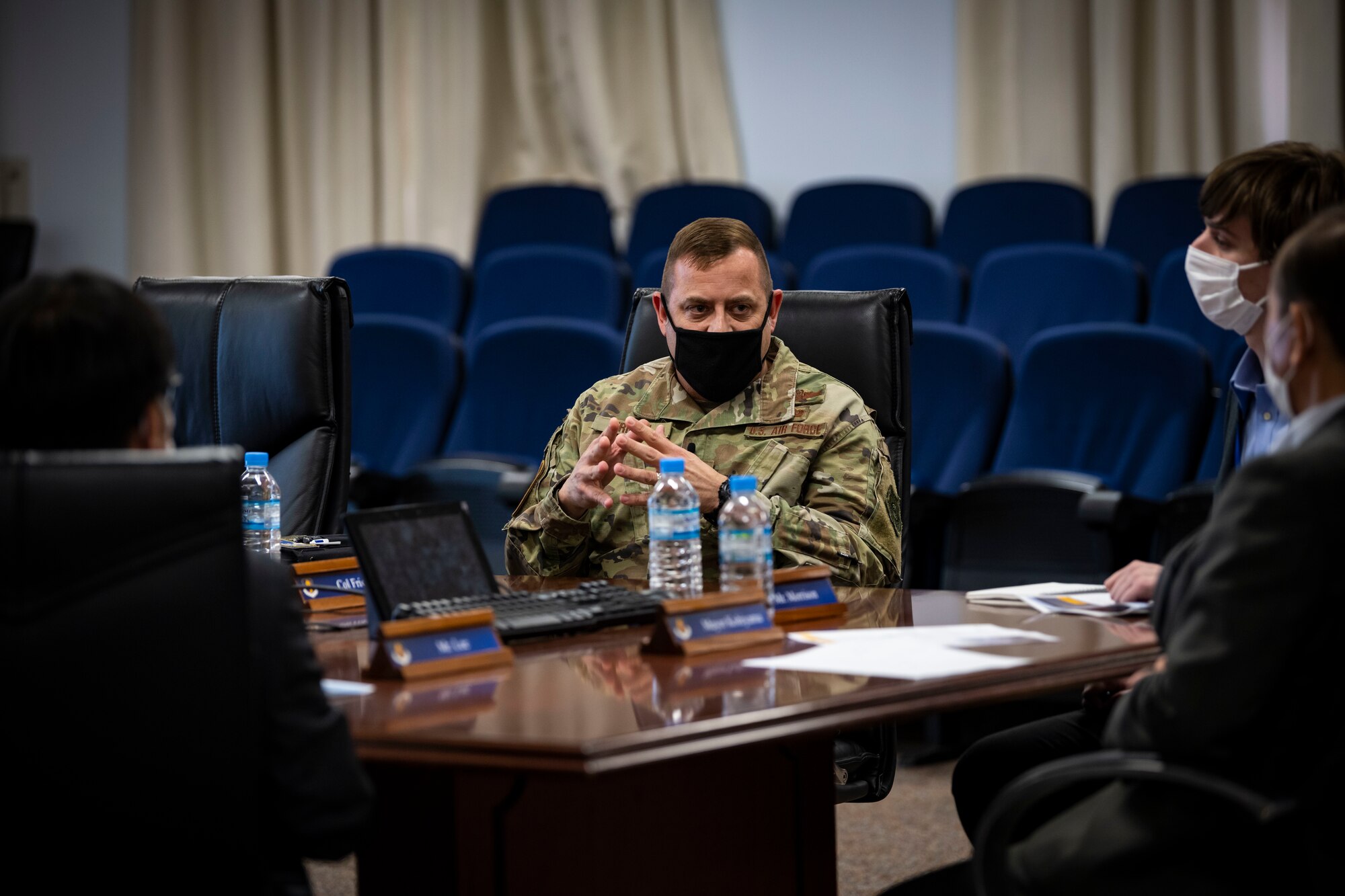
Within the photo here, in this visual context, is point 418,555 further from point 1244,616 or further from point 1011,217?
point 1011,217

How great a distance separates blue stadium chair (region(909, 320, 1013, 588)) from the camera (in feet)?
14.3

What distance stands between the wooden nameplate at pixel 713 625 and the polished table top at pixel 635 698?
0.8 inches

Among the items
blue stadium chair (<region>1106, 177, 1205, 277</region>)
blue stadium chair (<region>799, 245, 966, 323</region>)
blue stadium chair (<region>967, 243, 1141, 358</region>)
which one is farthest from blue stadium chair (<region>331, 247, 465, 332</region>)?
blue stadium chair (<region>1106, 177, 1205, 277</region>)

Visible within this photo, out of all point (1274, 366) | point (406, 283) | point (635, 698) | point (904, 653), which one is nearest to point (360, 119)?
point (406, 283)

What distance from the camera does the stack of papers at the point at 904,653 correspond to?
5.03 feet

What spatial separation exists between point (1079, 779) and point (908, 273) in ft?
12.6

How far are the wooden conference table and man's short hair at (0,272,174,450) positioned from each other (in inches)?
14.4

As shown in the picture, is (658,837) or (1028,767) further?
(1028,767)

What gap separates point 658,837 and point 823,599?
0.39 m

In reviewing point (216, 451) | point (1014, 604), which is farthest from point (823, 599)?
point (216, 451)

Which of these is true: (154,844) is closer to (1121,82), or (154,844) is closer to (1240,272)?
(1240,272)

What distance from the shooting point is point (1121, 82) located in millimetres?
5879

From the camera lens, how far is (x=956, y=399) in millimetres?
4414

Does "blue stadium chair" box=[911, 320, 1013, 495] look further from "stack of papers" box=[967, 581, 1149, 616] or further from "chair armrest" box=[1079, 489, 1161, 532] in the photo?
"stack of papers" box=[967, 581, 1149, 616]
